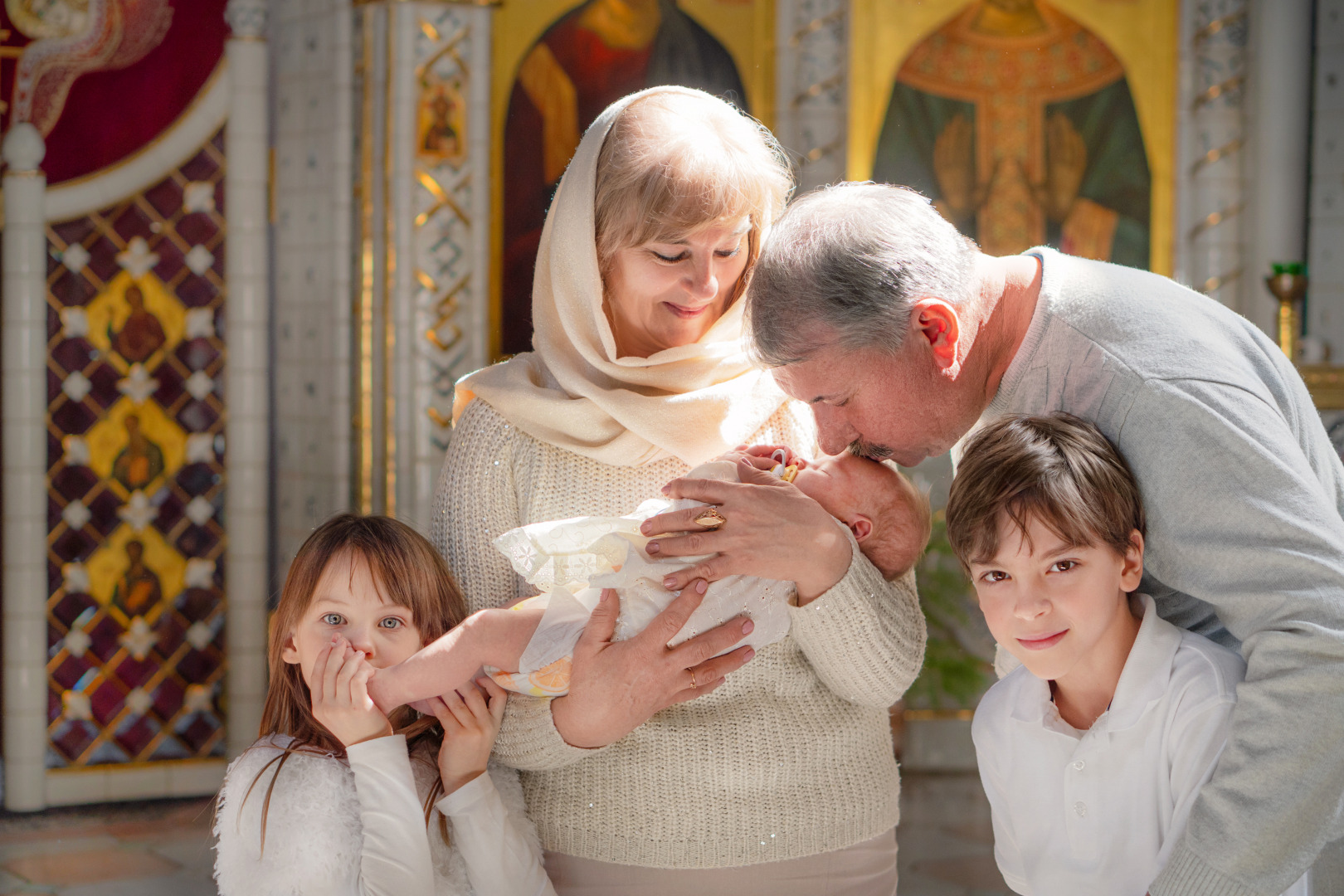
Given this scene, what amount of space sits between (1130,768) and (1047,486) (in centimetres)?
38

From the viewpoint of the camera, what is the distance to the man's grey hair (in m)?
1.60

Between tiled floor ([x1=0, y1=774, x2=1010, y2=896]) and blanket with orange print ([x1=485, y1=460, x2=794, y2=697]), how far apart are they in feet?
8.12

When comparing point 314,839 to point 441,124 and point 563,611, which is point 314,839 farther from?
point 441,124

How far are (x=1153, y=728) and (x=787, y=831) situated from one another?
62 centimetres

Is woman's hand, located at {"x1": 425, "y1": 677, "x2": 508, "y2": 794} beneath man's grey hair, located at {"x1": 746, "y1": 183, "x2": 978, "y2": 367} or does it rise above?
beneath

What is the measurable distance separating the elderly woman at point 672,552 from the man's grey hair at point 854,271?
0.96ft

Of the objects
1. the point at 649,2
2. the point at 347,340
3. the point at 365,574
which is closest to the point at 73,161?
the point at 347,340

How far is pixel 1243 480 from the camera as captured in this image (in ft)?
4.54

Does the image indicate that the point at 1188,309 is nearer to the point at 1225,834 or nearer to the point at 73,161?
the point at 1225,834

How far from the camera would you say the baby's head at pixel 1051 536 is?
1.53m

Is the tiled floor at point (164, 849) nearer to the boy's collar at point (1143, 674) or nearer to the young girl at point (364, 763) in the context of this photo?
the young girl at point (364, 763)

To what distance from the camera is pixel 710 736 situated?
193 centimetres

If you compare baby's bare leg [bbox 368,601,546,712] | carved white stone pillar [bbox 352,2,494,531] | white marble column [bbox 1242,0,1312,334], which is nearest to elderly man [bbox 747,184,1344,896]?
baby's bare leg [bbox 368,601,546,712]

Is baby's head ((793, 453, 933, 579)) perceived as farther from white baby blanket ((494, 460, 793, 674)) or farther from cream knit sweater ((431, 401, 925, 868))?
white baby blanket ((494, 460, 793, 674))
